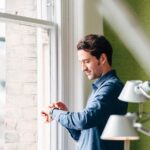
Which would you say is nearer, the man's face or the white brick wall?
the man's face

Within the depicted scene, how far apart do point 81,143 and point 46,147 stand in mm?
472

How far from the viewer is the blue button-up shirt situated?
6.98ft

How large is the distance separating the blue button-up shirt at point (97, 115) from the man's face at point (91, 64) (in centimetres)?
4

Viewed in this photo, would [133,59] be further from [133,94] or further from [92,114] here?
[133,94]

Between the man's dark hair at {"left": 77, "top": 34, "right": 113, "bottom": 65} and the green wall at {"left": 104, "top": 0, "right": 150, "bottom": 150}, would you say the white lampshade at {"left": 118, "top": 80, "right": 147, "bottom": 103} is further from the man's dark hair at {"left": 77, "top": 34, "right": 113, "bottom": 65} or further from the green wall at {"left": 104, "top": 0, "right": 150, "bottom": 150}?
the green wall at {"left": 104, "top": 0, "right": 150, "bottom": 150}

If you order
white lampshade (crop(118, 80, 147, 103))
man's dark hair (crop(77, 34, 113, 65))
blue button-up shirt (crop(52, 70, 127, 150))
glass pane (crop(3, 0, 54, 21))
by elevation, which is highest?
glass pane (crop(3, 0, 54, 21))

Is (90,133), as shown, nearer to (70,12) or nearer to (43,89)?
(43,89)

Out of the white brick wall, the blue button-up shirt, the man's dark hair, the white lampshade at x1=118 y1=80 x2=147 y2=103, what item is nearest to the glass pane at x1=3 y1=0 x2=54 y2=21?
the white brick wall

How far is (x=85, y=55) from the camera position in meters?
2.33

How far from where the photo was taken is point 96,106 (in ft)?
7.02

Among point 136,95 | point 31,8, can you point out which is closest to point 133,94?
point 136,95

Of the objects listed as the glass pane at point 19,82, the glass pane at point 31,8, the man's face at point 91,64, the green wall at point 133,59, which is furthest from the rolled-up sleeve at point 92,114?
the green wall at point 133,59

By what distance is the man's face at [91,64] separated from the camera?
232 cm

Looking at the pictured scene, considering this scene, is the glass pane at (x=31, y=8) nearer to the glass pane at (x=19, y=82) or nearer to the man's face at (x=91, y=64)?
the glass pane at (x=19, y=82)
